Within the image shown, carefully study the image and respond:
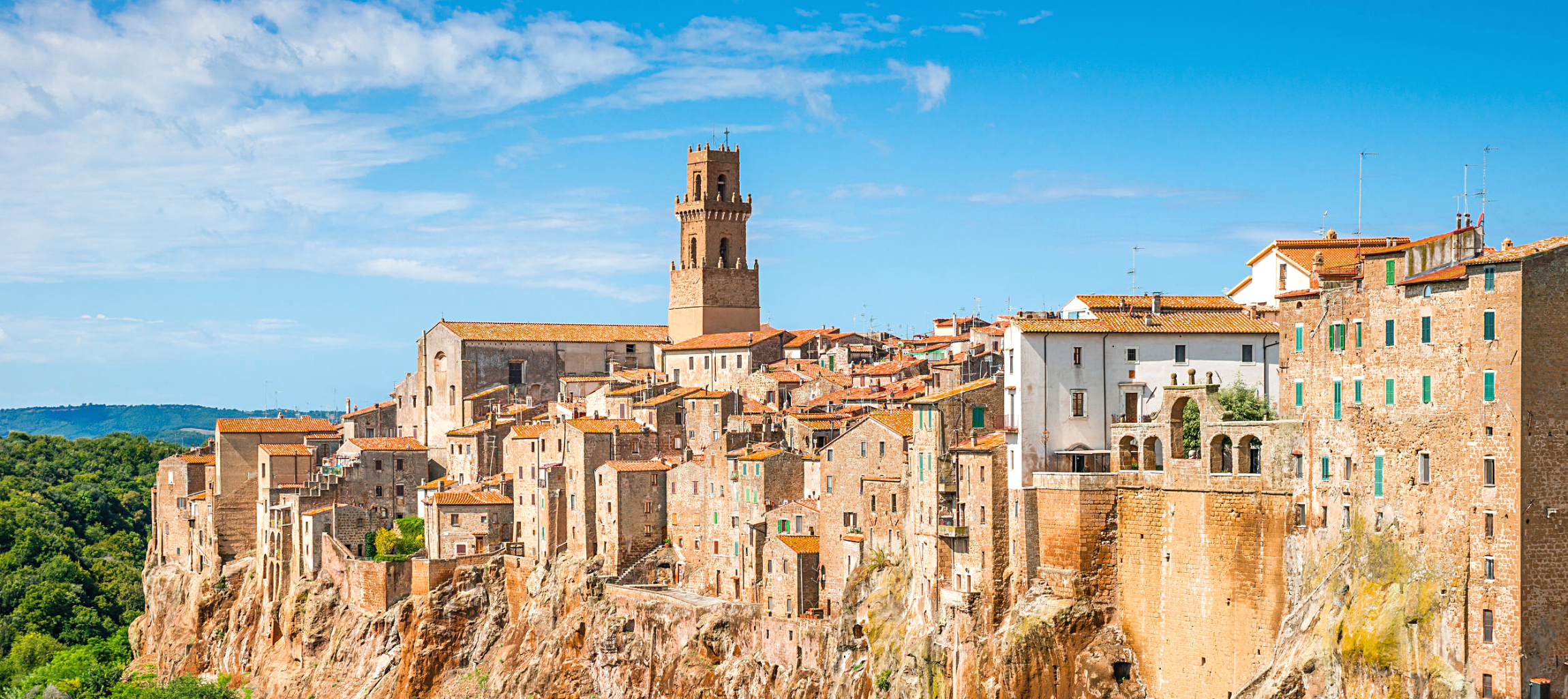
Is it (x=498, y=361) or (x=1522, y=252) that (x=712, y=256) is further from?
(x=1522, y=252)

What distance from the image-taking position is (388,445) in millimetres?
97188

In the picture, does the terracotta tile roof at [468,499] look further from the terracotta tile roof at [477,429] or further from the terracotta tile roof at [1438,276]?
the terracotta tile roof at [1438,276]

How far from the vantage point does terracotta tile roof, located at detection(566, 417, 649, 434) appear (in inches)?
3304

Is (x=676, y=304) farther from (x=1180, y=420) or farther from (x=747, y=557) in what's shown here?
(x=1180, y=420)

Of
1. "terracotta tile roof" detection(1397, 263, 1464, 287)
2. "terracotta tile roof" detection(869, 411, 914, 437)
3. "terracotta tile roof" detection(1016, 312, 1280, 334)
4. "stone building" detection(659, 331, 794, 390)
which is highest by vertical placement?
"terracotta tile roof" detection(1397, 263, 1464, 287)

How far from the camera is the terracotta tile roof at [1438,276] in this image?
148 ft

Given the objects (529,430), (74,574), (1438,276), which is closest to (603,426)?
(529,430)

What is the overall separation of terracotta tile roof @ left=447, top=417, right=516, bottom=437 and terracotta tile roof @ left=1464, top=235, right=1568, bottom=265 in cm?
6047

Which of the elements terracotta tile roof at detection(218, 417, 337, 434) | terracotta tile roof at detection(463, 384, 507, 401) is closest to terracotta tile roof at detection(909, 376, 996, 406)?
terracotta tile roof at detection(463, 384, 507, 401)

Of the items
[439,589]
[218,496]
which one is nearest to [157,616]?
[218,496]

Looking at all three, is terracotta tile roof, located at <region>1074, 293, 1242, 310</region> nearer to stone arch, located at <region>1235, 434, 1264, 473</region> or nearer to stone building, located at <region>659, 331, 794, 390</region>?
stone arch, located at <region>1235, 434, 1264, 473</region>

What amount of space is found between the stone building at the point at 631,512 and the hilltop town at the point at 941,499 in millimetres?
174

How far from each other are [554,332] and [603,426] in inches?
946

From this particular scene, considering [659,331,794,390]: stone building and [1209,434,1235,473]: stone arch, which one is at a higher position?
[659,331,794,390]: stone building
